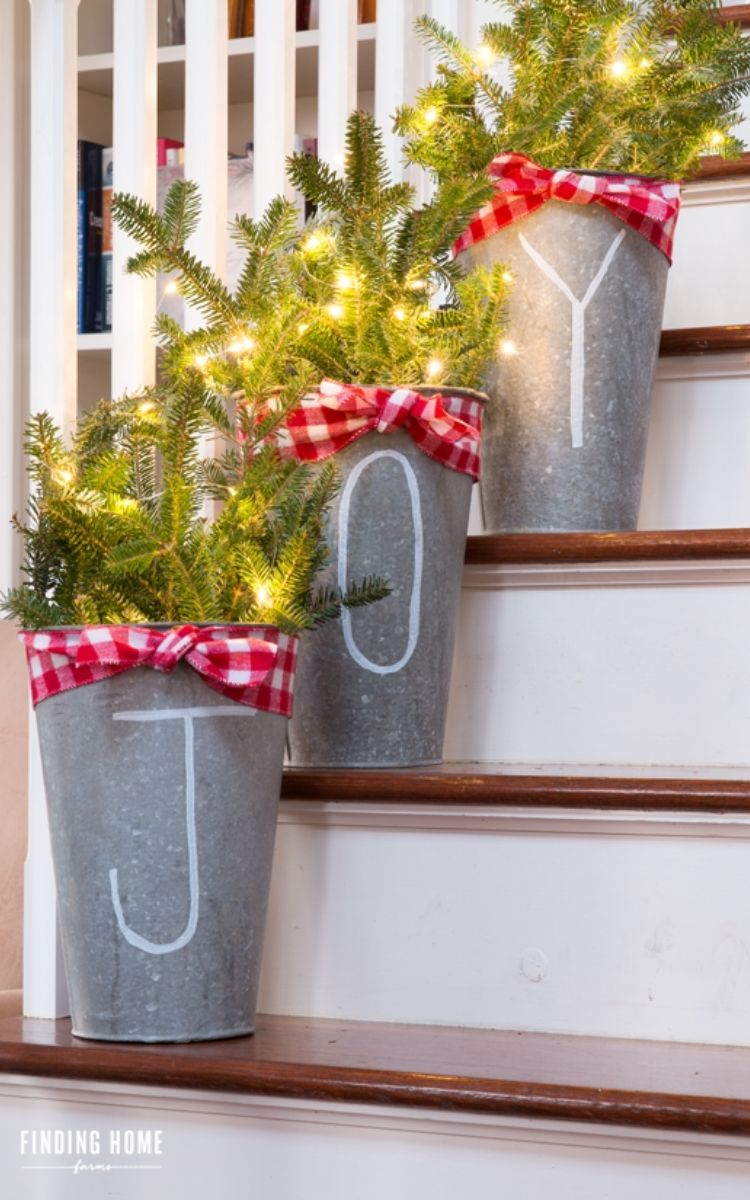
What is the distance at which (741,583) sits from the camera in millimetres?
1244

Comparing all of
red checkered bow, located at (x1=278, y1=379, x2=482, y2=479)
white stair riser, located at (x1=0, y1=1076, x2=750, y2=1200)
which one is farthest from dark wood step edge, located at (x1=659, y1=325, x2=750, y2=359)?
white stair riser, located at (x1=0, y1=1076, x2=750, y2=1200)

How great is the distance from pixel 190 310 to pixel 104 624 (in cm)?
35

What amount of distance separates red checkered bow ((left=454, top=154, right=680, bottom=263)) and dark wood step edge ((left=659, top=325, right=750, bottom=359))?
0.12 m

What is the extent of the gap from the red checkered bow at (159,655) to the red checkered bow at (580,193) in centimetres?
52

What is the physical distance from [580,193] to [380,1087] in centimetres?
79

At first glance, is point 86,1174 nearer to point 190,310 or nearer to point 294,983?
point 294,983

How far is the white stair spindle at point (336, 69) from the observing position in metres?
1.57

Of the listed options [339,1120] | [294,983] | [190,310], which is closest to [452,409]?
[190,310]

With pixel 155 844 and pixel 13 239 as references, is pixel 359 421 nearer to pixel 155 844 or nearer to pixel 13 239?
pixel 155 844

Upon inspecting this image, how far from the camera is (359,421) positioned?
47.4 inches

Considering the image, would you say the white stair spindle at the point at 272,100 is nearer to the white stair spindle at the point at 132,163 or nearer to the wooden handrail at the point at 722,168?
the white stair spindle at the point at 132,163

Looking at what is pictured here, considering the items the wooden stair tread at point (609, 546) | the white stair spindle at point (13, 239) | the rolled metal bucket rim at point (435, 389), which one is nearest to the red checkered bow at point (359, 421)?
the rolled metal bucket rim at point (435, 389)

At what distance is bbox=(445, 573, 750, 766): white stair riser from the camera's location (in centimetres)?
124

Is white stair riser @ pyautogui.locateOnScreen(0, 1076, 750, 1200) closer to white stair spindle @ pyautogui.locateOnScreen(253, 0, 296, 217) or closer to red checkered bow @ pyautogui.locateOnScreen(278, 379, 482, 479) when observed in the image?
red checkered bow @ pyautogui.locateOnScreen(278, 379, 482, 479)
